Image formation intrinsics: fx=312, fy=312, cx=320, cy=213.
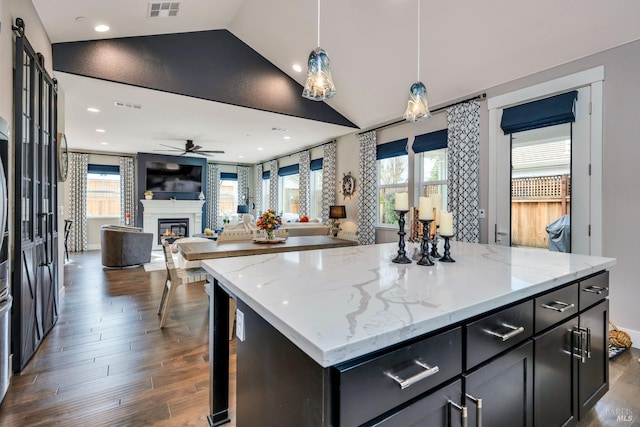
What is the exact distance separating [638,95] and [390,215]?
136 inches

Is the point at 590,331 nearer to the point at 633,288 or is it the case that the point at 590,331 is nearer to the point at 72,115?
the point at 633,288

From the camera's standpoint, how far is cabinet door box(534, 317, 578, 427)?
1304 mm

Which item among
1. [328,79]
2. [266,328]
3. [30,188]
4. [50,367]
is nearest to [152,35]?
[30,188]

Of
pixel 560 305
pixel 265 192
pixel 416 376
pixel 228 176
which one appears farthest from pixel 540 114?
pixel 228 176

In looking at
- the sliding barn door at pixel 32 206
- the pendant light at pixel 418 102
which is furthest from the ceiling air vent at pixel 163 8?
the pendant light at pixel 418 102

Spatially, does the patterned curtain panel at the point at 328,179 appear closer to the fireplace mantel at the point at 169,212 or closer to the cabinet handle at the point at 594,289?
the fireplace mantel at the point at 169,212

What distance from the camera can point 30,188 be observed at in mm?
2398

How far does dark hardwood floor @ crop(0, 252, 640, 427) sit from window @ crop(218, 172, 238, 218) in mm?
6931

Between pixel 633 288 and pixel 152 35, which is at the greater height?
pixel 152 35

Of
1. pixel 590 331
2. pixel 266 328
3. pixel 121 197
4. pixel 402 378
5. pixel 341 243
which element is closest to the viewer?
pixel 402 378

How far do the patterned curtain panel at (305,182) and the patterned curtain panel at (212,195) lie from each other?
11.3 feet

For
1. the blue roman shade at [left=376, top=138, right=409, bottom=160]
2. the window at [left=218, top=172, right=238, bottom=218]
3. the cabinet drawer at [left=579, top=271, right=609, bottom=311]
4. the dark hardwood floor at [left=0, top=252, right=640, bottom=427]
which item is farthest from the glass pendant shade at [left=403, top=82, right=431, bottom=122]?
the window at [left=218, top=172, right=238, bottom=218]

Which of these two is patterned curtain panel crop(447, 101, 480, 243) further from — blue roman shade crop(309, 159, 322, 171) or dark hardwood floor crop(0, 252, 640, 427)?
blue roman shade crop(309, 159, 322, 171)

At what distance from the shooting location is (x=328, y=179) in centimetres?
688
